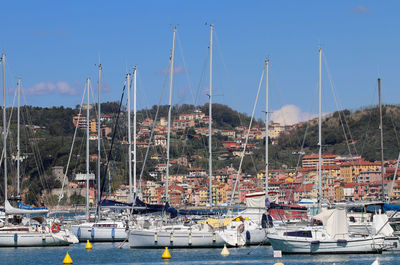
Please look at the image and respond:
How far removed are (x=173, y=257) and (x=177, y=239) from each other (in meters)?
2.75

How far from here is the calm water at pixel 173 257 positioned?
31469 mm

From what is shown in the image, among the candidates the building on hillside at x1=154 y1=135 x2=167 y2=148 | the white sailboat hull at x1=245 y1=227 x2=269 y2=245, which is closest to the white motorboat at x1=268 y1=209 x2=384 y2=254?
the white sailboat hull at x1=245 y1=227 x2=269 y2=245

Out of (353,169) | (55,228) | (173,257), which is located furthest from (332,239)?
(353,169)

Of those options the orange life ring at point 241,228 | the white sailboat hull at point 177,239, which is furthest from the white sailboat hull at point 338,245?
the white sailboat hull at point 177,239

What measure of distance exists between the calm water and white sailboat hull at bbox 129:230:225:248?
41 cm

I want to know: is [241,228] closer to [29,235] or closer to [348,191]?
[29,235]

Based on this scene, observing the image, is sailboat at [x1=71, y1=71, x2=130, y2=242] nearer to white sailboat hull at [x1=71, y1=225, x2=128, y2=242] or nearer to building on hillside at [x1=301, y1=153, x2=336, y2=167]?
white sailboat hull at [x1=71, y1=225, x2=128, y2=242]

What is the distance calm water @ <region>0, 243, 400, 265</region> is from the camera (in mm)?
31469

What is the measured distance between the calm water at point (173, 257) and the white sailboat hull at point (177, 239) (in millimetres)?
408

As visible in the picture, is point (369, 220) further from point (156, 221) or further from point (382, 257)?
point (156, 221)

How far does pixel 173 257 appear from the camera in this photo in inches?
1325

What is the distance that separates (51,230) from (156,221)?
5258 mm

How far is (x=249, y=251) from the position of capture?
119 ft

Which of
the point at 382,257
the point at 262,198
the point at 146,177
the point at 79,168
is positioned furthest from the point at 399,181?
the point at 382,257
